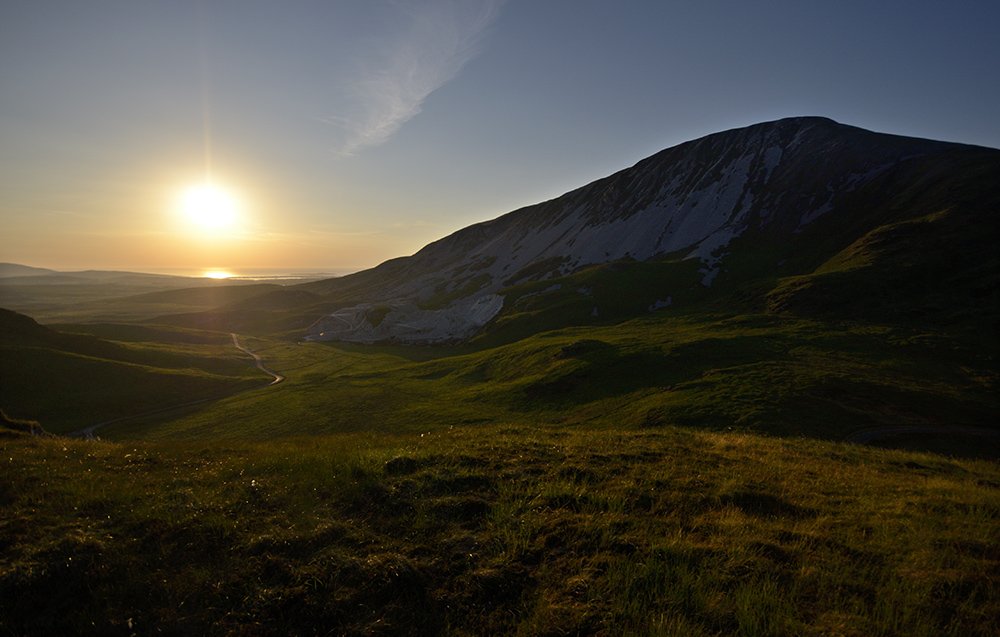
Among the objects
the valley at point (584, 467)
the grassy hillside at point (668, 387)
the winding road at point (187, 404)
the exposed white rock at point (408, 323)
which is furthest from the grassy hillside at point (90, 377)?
the exposed white rock at point (408, 323)

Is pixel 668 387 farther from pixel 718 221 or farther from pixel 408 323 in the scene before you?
pixel 718 221

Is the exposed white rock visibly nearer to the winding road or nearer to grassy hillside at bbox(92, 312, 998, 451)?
the winding road

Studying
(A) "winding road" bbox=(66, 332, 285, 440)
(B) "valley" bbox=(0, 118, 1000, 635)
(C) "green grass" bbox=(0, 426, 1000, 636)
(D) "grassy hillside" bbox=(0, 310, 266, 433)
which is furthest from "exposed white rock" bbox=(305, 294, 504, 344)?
(C) "green grass" bbox=(0, 426, 1000, 636)

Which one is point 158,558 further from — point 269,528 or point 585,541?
point 585,541

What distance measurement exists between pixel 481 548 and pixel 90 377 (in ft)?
290

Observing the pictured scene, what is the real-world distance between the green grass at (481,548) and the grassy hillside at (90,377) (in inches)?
2416

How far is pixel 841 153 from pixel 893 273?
77.1m

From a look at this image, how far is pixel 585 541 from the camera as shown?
8.14 m

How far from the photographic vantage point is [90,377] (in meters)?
64.4

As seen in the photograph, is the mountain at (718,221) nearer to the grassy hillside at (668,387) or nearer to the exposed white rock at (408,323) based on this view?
the exposed white rock at (408,323)

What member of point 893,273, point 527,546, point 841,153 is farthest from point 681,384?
point 841,153

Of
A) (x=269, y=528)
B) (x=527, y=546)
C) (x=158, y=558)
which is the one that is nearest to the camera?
(x=158, y=558)

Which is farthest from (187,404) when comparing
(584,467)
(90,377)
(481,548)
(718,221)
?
(718,221)

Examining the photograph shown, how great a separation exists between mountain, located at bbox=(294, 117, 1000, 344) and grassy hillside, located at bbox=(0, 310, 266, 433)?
4652 centimetres
